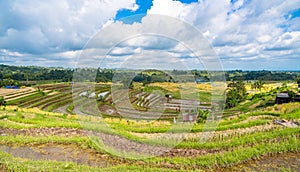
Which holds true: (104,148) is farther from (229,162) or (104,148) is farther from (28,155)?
(229,162)

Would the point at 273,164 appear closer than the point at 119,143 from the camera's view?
Yes

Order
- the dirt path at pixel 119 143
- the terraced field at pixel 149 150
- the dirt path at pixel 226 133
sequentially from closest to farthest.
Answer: the terraced field at pixel 149 150 < the dirt path at pixel 119 143 < the dirt path at pixel 226 133


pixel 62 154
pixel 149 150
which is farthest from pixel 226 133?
pixel 62 154

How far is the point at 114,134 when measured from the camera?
8.28 meters

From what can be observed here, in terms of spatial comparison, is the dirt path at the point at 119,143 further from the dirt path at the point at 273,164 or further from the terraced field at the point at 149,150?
the dirt path at the point at 273,164

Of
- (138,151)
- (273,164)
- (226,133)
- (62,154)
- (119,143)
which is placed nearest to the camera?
(273,164)

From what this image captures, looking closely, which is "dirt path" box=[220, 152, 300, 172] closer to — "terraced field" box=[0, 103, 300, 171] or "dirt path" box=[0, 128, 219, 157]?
"terraced field" box=[0, 103, 300, 171]

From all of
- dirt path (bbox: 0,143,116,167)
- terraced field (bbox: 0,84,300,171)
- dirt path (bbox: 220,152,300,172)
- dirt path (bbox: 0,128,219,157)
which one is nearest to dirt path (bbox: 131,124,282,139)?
terraced field (bbox: 0,84,300,171)

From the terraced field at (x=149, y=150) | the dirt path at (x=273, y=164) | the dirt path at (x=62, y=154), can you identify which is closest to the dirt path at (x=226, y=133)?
the terraced field at (x=149, y=150)

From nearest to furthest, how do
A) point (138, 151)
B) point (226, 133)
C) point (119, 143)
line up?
point (138, 151) → point (119, 143) → point (226, 133)

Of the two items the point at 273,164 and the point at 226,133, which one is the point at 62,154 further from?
Result: the point at 226,133

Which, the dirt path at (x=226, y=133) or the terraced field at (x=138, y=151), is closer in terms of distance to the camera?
the terraced field at (x=138, y=151)

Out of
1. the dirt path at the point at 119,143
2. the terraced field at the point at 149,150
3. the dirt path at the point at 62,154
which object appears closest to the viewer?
the terraced field at the point at 149,150

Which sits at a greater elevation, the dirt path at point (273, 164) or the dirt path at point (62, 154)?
the dirt path at point (273, 164)
